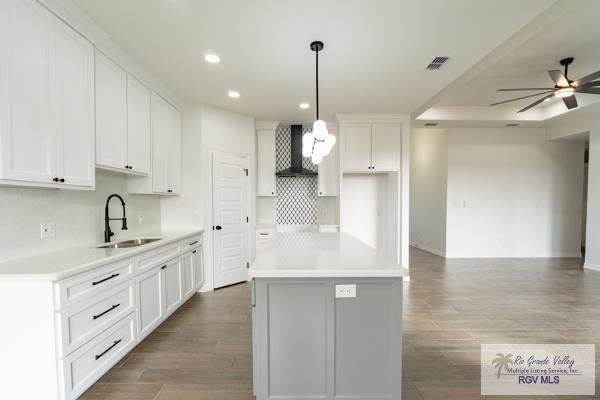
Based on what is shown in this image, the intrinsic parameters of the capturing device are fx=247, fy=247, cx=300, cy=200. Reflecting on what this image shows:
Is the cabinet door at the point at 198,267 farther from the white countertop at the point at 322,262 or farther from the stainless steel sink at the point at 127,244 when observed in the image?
the white countertop at the point at 322,262

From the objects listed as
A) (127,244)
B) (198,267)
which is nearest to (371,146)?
(198,267)

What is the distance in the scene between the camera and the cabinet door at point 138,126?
252 cm

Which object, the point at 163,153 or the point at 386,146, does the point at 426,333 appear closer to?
the point at 386,146

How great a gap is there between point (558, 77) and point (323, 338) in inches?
145

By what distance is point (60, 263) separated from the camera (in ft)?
5.23

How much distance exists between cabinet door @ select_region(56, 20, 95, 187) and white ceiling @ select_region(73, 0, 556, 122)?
274 millimetres

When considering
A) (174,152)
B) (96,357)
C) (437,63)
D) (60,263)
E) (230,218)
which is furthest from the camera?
(230,218)

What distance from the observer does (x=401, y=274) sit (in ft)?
4.64

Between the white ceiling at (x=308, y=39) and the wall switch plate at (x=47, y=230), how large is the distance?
5.42 feet

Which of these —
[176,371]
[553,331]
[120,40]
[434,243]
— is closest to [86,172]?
[120,40]

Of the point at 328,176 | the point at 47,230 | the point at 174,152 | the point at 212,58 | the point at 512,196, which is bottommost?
the point at 47,230

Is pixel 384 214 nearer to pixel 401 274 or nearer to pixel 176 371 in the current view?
pixel 401 274

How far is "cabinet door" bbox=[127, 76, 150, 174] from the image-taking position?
8.27 feet

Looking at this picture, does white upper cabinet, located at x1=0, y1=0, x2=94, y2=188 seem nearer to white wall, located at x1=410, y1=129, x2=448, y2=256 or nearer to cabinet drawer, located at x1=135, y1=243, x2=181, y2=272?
cabinet drawer, located at x1=135, y1=243, x2=181, y2=272
